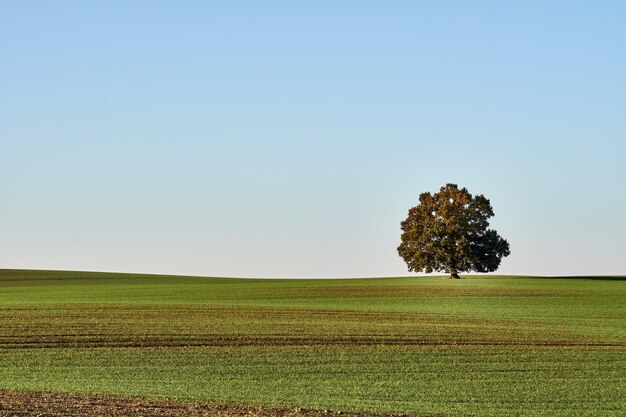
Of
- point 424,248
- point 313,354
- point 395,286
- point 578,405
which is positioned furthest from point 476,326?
point 424,248

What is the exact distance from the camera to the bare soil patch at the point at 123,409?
18.7 meters

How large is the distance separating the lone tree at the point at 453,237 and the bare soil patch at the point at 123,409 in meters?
61.5

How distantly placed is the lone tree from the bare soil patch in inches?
2420

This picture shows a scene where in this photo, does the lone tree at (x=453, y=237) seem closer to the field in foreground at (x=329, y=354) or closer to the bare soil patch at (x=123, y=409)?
the field in foreground at (x=329, y=354)

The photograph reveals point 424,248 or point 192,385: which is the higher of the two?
point 424,248

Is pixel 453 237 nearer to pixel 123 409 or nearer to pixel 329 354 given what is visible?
pixel 329 354

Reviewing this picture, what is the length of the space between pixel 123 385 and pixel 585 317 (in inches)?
1098

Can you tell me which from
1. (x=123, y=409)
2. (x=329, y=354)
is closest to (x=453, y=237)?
(x=329, y=354)

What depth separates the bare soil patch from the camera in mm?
18703

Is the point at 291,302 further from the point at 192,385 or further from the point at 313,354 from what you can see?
the point at 192,385

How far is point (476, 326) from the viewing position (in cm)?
4006

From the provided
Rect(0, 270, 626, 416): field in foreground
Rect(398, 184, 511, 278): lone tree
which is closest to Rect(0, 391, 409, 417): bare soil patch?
Rect(0, 270, 626, 416): field in foreground

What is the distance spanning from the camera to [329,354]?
3005 centimetres

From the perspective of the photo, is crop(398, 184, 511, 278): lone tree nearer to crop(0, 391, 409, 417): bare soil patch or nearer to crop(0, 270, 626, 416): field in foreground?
crop(0, 270, 626, 416): field in foreground
